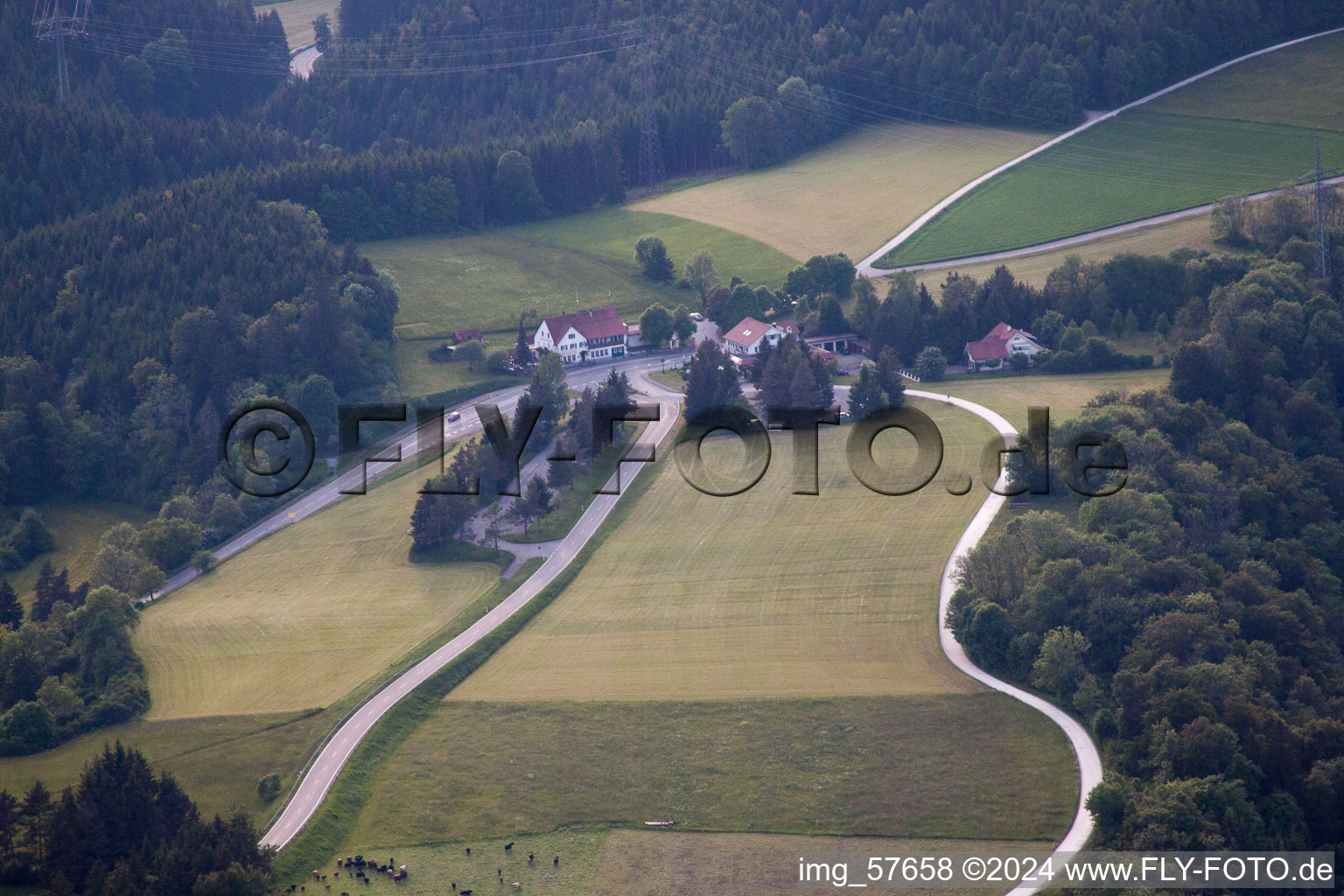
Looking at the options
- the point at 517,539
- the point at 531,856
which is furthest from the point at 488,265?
the point at 531,856

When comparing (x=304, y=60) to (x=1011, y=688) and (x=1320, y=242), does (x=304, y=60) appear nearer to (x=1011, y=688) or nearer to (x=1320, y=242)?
(x=1320, y=242)

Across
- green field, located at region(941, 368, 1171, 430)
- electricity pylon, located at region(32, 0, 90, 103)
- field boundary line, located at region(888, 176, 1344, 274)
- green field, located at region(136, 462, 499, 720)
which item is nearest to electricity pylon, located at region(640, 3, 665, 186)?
field boundary line, located at region(888, 176, 1344, 274)

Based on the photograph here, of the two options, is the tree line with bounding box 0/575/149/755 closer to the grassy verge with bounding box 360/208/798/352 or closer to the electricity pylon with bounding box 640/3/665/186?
the grassy verge with bounding box 360/208/798/352

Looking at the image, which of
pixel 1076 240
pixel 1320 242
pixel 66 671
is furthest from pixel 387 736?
pixel 1076 240

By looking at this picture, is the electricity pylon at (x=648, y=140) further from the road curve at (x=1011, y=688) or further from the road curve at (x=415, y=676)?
the road curve at (x=1011, y=688)

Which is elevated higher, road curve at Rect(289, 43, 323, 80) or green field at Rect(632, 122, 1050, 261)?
road curve at Rect(289, 43, 323, 80)

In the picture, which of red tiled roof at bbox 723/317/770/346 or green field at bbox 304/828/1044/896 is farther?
red tiled roof at bbox 723/317/770/346

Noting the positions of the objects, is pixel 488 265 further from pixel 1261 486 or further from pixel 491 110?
pixel 1261 486
